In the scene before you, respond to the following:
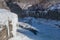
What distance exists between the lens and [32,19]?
8648 mm

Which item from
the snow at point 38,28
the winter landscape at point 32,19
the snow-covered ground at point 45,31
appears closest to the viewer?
the snow at point 38,28

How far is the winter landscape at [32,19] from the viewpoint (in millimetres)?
5376

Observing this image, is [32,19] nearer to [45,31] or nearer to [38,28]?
[38,28]

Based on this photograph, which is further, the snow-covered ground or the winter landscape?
the snow-covered ground

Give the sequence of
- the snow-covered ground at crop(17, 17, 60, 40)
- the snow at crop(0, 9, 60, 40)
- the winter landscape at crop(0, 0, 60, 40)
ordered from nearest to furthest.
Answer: the snow at crop(0, 9, 60, 40), the winter landscape at crop(0, 0, 60, 40), the snow-covered ground at crop(17, 17, 60, 40)

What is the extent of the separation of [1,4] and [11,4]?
88.7 inches

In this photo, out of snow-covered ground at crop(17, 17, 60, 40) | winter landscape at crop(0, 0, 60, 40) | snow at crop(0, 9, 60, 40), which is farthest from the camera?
snow-covered ground at crop(17, 17, 60, 40)

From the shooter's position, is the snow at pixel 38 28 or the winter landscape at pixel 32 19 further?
the winter landscape at pixel 32 19

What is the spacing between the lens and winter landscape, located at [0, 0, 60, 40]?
5376 mm

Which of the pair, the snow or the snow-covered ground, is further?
the snow-covered ground

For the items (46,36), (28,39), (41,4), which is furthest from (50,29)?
(41,4)

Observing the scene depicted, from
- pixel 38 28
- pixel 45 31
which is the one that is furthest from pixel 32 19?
pixel 45 31

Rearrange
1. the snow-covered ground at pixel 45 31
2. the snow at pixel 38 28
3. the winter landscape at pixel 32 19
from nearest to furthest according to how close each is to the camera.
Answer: the snow at pixel 38 28 → the winter landscape at pixel 32 19 → the snow-covered ground at pixel 45 31

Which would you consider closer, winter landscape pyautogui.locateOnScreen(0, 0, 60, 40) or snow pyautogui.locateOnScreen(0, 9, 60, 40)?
snow pyautogui.locateOnScreen(0, 9, 60, 40)
